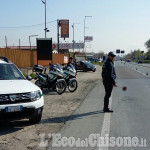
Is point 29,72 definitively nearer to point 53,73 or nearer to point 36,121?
point 53,73

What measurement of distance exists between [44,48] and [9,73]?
14.8 meters

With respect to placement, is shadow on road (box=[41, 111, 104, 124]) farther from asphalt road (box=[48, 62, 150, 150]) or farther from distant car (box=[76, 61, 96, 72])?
distant car (box=[76, 61, 96, 72])

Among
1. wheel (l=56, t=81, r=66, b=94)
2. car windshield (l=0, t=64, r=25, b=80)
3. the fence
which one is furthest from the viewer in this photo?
the fence

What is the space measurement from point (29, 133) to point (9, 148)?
95 cm

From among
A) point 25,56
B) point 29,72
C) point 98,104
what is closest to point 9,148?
point 98,104

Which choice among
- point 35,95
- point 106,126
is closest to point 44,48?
point 35,95

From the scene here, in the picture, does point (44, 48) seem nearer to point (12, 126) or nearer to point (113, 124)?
point (12, 126)

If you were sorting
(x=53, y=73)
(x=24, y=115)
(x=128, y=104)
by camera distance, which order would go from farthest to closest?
(x=53, y=73) → (x=128, y=104) → (x=24, y=115)

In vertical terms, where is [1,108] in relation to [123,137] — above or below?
above

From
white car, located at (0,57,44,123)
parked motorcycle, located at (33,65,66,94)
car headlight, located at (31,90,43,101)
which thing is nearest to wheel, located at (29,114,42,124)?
white car, located at (0,57,44,123)

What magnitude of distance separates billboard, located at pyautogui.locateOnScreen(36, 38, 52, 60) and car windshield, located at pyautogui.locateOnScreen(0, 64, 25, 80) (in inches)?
566

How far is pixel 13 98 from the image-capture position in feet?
18.1

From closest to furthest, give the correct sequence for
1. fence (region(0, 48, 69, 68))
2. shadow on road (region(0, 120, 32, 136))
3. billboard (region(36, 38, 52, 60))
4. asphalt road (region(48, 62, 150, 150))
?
asphalt road (region(48, 62, 150, 150)) < shadow on road (region(0, 120, 32, 136)) < fence (region(0, 48, 69, 68)) < billboard (region(36, 38, 52, 60))

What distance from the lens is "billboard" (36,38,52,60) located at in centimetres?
2150
